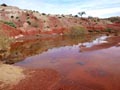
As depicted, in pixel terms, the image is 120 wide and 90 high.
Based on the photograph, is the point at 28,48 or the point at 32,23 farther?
the point at 32,23

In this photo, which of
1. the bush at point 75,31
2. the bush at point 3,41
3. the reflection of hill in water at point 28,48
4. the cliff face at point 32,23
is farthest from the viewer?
the bush at point 75,31

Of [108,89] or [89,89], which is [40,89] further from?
[108,89]

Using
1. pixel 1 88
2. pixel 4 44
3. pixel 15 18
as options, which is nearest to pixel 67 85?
pixel 1 88

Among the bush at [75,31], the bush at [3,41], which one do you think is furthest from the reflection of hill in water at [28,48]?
the bush at [75,31]

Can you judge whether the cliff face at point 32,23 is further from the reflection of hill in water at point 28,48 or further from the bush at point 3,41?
the bush at point 3,41

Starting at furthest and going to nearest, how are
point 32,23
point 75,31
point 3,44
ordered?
point 32,23 < point 75,31 < point 3,44

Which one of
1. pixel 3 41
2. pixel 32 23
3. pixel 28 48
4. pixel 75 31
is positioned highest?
pixel 3 41

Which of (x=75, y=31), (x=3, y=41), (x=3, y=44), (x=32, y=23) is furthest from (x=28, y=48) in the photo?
(x=75, y=31)

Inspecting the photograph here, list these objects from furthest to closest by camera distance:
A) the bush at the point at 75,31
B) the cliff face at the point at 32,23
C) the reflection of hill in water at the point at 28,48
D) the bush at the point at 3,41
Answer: the bush at the point at 75,31
the cliff face at the point at 32,23
the reflection of hill in water at the point at 28,48
the bush at the point at 3,41

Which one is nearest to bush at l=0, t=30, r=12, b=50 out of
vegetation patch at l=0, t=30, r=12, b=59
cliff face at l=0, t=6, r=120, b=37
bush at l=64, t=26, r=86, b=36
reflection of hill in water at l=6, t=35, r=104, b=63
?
vegetation patch at l=0, t=30, r=12, b=59

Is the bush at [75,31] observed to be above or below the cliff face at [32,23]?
below

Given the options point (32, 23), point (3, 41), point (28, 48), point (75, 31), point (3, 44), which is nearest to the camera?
point (3, 41)

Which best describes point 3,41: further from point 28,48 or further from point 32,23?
point 32,23

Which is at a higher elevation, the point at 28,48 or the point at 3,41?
the point at 3,41
